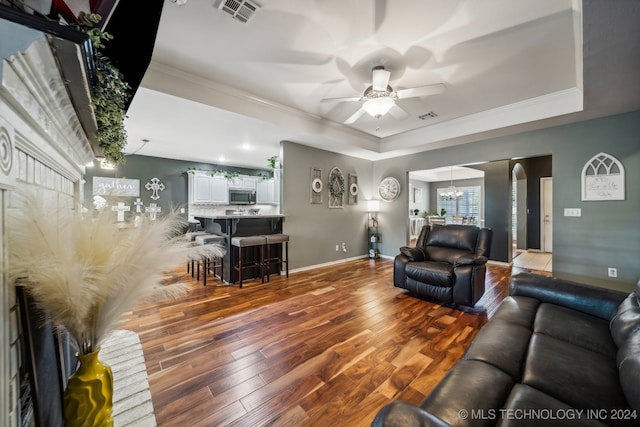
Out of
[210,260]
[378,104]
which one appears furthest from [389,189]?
[210,260]

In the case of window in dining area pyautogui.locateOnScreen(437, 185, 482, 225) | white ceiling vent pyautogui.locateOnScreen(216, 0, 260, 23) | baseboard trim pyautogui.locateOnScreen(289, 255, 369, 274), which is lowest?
baseboard trim pyautogui.locateOnScreen(289, 255, 369, 274)

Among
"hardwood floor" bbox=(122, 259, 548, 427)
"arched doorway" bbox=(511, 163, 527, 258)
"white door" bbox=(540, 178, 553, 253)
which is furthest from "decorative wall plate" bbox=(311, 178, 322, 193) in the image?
"white door" bbox=(540, 178, 553, 253)

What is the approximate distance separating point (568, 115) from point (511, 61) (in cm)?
152

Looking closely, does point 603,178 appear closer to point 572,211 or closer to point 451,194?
point 572,211

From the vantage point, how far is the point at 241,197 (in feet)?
22.5

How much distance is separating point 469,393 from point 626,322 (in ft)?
3.56

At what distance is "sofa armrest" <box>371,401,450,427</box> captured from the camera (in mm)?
697

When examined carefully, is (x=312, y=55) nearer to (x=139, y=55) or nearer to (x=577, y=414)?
(x=139, y=55)

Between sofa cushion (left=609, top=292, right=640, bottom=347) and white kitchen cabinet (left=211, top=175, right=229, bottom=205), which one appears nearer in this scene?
sofa cushion (left=609, top=292, right=640, bottom=347)

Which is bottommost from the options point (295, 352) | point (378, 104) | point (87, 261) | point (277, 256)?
point (295, 352)

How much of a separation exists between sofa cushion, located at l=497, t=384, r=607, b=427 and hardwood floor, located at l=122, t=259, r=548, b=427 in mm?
788

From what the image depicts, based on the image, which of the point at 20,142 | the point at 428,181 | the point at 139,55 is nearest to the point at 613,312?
the point at 20,142

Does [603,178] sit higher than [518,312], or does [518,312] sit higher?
[603,178]

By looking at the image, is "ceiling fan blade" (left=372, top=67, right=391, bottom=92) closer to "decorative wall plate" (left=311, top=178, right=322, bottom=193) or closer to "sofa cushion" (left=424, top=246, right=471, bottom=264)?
"sofa cushion" (left=424, top=246, right=471, bottom=264)
